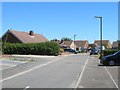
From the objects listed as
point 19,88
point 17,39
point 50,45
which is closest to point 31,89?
point 19,88

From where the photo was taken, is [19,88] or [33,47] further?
[33,47]

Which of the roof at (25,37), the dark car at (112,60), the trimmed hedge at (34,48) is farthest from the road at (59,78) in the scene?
the roof at (25,37)

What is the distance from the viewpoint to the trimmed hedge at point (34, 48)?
7150 centimetres

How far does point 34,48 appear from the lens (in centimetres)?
7262

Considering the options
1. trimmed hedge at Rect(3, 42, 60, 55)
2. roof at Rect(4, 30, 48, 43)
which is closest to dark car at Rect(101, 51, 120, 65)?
trimmed hedge at Rect(3, 42, 60, 55)

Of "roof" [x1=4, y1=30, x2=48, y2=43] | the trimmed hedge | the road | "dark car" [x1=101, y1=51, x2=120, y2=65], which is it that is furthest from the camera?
"roof" [x1=4, y1=30, x2=48, y2=43]

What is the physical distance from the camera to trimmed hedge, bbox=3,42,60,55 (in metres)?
71.5

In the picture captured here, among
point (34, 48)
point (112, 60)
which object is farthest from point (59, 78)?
point (34, 48)

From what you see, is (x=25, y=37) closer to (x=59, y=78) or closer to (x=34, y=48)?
(x=34, y=48)

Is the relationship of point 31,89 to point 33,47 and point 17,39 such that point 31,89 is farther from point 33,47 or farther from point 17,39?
point 17,39

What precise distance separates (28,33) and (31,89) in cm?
8014

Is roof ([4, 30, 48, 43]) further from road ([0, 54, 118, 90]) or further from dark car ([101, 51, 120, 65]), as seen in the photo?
road ([0, 54, 118, 90])

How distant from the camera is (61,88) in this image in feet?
50.6

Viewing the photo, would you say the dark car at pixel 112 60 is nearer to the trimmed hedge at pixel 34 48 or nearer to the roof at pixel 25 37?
the trimmed hedge at pixel 34 48
